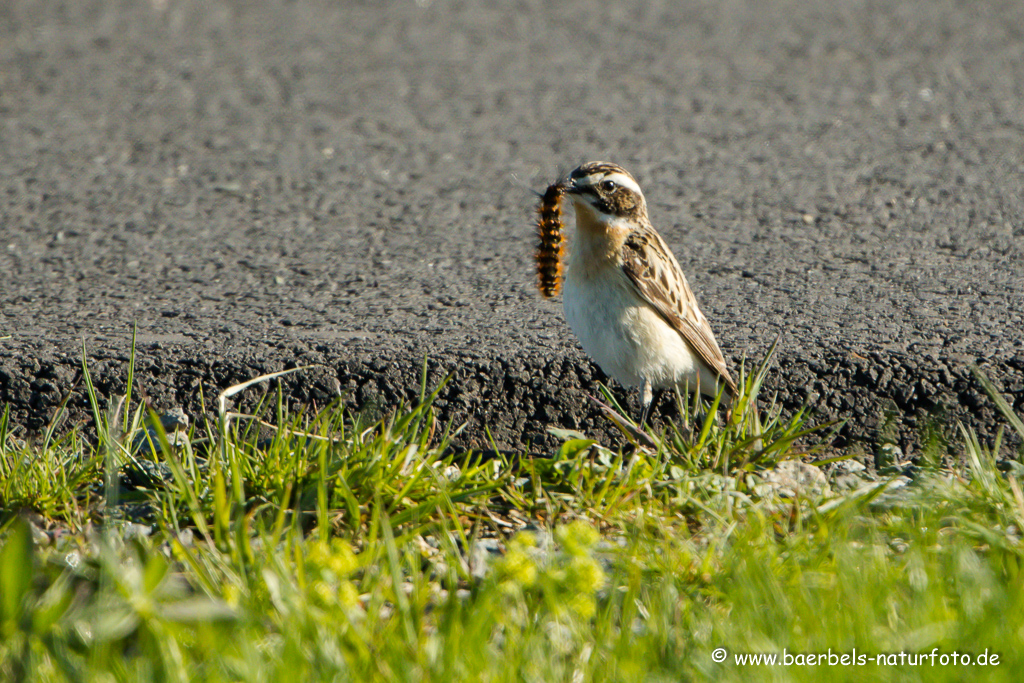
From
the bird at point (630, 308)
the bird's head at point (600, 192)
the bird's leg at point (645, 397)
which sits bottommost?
the bird's leg at point (645, 397)

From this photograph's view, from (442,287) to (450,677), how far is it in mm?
3335

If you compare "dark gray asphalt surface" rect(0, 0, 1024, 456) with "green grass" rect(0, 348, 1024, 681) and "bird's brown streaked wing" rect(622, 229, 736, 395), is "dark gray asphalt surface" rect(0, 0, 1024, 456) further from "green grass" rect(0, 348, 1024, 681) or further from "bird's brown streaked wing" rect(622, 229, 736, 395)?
"green grass" rect(0, 348, 1024, 681)

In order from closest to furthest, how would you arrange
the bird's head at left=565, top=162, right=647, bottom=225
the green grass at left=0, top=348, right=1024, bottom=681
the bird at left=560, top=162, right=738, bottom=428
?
the green grass at left=0, top=348, right=1024, bottom=681 < the bird at left=560, top=162, right=738, bottom=428 < the bird's head at left=565, top=162, right=647, bottom=225

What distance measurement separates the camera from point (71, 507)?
12.2ft

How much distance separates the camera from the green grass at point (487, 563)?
8.88 ft

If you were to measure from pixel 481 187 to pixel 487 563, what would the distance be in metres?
4.34

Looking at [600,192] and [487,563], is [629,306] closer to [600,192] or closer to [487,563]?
[600,192]

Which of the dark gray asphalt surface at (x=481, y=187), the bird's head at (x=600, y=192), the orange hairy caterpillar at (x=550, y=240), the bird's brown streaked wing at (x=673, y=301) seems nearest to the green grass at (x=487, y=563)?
the bird's brown streaked wing at (x=673, y=301)

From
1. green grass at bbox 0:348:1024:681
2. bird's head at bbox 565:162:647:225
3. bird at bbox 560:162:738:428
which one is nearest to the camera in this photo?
green grass at bbox 0:348:1024:681

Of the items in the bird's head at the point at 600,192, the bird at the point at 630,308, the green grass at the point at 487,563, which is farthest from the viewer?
the bird's head at the point at 600,192

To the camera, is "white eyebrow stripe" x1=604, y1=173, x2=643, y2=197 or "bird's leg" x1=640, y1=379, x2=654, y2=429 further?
"white eyebrow stripe" x1=604, y1=173, x2=643, y2=197

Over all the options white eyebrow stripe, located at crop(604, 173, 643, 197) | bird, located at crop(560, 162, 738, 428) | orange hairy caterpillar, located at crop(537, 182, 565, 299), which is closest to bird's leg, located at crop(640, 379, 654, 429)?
bird, located at crop(560, 162, 738, 428)

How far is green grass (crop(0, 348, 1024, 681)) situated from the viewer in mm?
2707

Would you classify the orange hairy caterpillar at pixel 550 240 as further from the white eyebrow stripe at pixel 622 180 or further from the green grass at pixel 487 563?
the green grass at pixel 487 563
